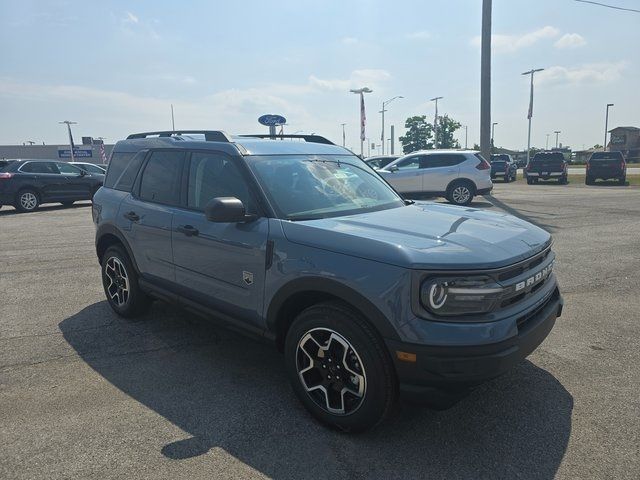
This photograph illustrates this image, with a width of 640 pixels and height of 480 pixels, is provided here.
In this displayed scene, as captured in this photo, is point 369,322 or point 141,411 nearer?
point 369,322

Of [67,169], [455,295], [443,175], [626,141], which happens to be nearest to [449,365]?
[455,295]

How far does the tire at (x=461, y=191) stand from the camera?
15414 millimetres

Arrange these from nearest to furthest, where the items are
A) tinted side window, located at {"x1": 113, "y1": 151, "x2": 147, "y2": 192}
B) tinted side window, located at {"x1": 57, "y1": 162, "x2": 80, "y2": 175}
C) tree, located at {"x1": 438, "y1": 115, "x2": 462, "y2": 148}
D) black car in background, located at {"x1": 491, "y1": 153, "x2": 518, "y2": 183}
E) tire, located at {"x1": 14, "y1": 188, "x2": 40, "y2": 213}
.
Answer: tinted side window, located at {"x1": 113, "y1": 151, "x2": 147, "y2": 192}
tire, located at {"x1": 14, "y1": 188, "x2": 40, "y2": 213}
tinted side window, located at {"x1": 57, "y1": 162, "x2": 80, "y2": 175}
black car in background, located at {"x1": 491, "y1": 153, "x2": 518, "y2": 183}
tree, located at {"x1": 438, "y1": 115, "x2": 462, "y2": 148}

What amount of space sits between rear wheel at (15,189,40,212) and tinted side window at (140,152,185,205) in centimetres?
1321

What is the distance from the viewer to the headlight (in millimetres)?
2502

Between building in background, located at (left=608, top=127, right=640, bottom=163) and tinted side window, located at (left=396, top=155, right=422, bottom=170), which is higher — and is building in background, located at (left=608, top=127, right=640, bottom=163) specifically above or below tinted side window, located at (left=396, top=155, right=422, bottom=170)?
above

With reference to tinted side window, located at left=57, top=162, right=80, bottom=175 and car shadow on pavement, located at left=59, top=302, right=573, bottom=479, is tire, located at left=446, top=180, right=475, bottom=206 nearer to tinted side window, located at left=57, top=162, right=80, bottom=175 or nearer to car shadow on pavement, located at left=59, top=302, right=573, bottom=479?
car shadow on pavement, located at left=59, top=302, right=573, bottom=479

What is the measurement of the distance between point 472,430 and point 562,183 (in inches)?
1067

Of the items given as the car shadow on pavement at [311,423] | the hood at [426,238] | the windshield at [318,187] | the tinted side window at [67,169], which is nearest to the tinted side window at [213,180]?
the windshield at [318,187]

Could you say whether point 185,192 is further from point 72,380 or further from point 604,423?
point 604,423

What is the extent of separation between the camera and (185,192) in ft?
13.3

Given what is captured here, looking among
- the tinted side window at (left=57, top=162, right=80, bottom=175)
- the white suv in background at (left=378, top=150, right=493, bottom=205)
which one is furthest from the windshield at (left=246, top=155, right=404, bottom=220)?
the tinted side window at (left=57, top=162, right=80, bottom=175)

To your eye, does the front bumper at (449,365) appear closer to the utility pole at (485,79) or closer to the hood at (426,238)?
the hood at (426,238)

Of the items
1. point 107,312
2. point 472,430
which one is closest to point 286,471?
point 472,430
